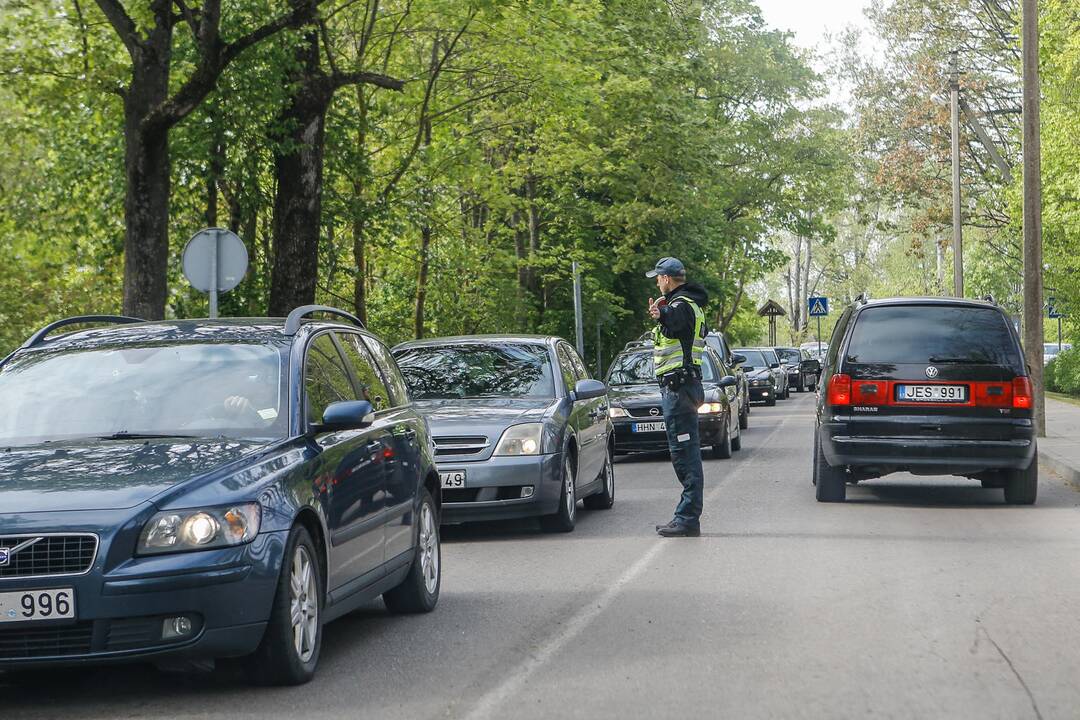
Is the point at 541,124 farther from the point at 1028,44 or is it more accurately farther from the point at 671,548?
the point at 671,548

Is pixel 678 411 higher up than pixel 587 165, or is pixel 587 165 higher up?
pixel 587 165

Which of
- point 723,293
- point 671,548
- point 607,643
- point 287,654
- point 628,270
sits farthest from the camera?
point 723,293

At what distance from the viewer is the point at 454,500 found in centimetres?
1155

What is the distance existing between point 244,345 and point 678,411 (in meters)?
4.97

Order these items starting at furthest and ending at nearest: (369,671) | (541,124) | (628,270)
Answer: (628,270) < (541,124) < (369,671)

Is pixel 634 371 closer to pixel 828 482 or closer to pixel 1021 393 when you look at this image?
pixel 828 482

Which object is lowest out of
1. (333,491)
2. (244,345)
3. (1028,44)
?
(333,491)

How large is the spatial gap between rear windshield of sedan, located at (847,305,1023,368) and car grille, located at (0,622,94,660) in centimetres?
926

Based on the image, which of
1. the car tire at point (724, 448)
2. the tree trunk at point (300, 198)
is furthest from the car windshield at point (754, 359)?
the tree trunk at point (300, 198)

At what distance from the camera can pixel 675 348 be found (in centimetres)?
1184

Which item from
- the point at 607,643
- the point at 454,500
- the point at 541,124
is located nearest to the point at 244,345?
the point at 607,643

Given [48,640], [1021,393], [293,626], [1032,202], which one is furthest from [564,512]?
[1032,202]

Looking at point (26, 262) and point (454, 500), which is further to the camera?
point (26, 262)

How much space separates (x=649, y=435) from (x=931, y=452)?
691 centimetres
